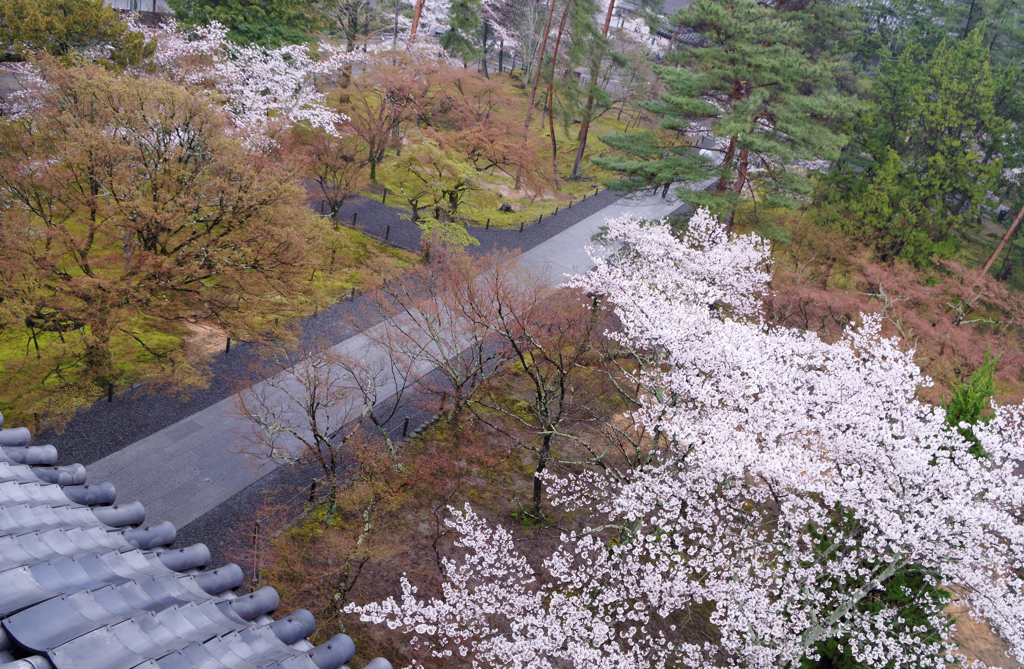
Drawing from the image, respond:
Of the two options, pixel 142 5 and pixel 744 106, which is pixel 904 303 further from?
pixel 142 5

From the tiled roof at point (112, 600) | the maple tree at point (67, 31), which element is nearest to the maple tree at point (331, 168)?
the maple tree at point (67, 31)

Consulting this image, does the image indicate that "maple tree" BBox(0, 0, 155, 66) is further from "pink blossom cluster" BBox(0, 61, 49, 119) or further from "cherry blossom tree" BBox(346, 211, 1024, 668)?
"cherry blossom tree" BBox(346, 211, 1024, 668)

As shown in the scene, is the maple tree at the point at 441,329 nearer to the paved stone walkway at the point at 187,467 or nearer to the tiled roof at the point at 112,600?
the paved stone walkway at the point at 187,467

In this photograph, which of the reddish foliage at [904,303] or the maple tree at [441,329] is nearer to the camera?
the maple tree at [441,329]

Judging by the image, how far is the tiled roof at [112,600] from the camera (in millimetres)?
4922

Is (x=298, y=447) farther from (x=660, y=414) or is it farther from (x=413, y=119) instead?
(x=413, y=119)

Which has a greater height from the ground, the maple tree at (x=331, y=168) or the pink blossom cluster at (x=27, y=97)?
the pink blossom cluster at (x=27, y=97)

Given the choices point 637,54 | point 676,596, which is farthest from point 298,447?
point 637,54

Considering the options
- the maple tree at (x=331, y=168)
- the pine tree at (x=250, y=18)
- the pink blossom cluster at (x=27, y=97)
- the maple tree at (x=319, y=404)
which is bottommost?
the maple tree at (x=319, y=404)

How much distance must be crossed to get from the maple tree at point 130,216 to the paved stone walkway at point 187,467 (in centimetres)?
177

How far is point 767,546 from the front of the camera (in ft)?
41.0

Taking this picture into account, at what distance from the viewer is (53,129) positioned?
15500 millimetres

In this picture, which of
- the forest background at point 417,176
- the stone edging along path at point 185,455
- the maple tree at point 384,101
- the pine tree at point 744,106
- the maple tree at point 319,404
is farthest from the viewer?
the maple tree at point 384,101

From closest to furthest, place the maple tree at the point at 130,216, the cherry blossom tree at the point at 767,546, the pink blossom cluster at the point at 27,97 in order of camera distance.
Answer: the cherry blossom tree at the point at 767,546 < the maple tree at the point at 130,216 < the pink blossom cluster at the point at 27,97
